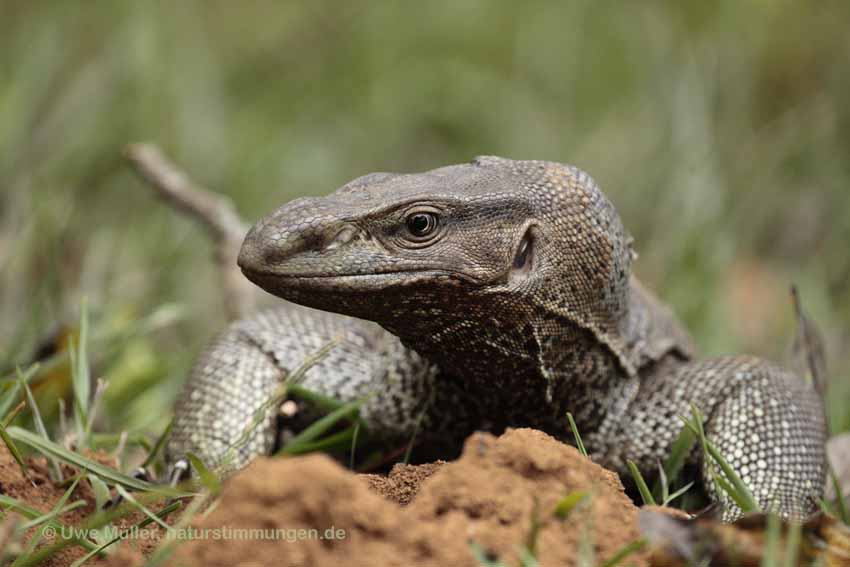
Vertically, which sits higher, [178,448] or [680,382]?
[680,382]

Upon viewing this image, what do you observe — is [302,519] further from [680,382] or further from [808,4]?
[808,4]

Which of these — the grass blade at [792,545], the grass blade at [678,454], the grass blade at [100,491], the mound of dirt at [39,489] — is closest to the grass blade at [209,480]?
the grass blade at [100,491]

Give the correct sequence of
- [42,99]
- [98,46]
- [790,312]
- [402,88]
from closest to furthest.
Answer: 1. [790,312]
2. [42,99]
3. [98,46]
4. [402,88]

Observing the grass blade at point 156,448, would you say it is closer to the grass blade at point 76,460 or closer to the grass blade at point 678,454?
A: the grass blade at point 76,460

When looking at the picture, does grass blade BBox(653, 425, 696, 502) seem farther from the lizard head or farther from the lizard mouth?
the lizard mouth

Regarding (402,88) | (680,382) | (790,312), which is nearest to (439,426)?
(680,382)

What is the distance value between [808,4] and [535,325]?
8.43m

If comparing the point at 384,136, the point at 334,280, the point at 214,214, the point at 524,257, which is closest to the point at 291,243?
the point at 334,280

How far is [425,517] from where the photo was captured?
2.64 metres

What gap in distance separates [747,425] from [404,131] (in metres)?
8.13

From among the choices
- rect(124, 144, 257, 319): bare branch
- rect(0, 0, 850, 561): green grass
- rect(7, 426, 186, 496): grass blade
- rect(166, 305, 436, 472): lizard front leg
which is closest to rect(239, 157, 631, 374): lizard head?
rect(166, 305, 436, 472): lizard front leg

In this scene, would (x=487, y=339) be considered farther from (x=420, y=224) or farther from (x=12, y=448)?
(x=12, y=448)

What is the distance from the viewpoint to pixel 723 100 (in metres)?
9.00

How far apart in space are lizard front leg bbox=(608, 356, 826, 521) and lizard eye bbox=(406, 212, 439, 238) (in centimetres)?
130
